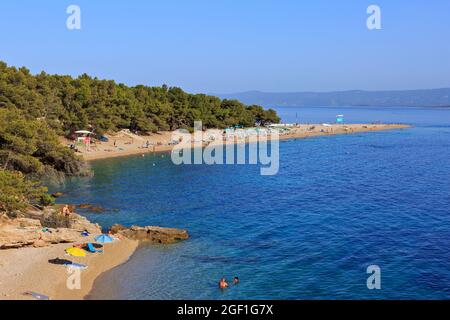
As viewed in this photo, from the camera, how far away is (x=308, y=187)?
182ft

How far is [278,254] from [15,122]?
2239 centimetres

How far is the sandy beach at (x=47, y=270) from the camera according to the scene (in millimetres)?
22984

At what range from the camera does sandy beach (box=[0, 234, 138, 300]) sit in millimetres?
22984

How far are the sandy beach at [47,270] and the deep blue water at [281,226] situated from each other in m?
0.93

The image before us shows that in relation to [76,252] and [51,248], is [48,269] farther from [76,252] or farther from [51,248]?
[51,248]

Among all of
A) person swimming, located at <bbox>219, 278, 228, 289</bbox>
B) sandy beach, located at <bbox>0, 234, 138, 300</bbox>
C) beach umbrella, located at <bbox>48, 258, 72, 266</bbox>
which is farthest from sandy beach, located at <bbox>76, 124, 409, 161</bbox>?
person swimming, located at <bbox>219, 278, 228, 289</bbox>

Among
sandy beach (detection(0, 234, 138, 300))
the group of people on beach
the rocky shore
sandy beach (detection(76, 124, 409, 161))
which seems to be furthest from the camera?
sandy beach (detection(76, 124, 409, 161))

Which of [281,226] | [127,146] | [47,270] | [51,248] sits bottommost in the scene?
[281,226]

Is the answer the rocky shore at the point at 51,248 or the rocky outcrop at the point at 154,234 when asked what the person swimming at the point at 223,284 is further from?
the rocky outcrop at the point at 154,234

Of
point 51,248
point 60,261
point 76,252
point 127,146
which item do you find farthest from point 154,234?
point 127,146

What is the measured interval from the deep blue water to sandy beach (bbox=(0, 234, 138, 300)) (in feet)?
3.04

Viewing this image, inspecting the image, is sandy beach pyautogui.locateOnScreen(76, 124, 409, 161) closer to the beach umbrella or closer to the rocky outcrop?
the rocky outcrop

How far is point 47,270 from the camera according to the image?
2561 cm

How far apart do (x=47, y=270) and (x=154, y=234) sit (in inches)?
364
